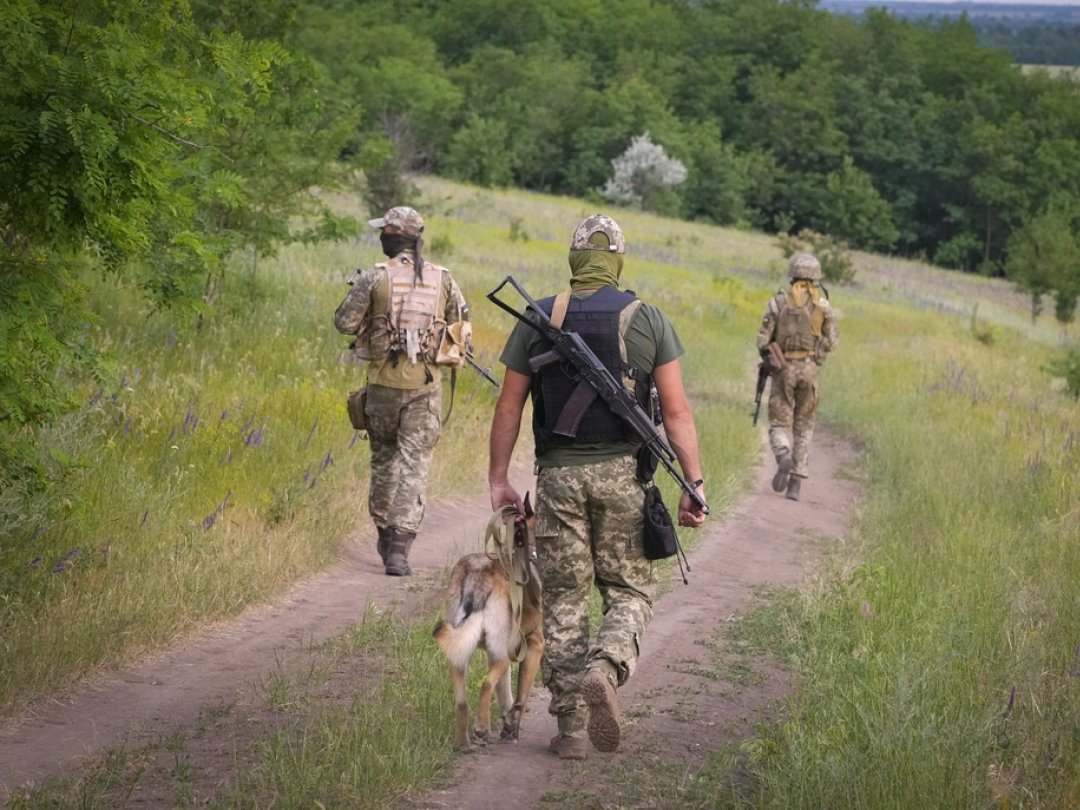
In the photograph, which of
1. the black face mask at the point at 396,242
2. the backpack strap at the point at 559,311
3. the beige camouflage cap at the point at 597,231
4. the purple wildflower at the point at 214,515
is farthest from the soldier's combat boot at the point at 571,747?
the black face mask at the point at 396,242

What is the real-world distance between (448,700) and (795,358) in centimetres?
751

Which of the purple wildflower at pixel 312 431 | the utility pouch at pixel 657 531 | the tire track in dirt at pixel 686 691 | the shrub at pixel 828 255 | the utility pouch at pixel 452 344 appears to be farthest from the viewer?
the shrub at pixel 828 255

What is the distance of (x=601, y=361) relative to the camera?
5.71 meters

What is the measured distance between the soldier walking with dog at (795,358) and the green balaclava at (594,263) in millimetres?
7090

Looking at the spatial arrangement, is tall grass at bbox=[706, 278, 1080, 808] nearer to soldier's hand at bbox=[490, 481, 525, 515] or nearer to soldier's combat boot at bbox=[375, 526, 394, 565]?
soldier's hand at bbox=[490, 481, 525, 515]

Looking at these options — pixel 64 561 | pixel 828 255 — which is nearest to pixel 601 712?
pixel 64 561

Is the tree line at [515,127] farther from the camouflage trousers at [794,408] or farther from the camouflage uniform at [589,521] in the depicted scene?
the camouflage trousers at [794,408]

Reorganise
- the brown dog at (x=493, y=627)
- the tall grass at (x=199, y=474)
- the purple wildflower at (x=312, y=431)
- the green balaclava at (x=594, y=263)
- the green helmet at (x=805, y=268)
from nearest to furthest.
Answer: the brown dog at (x=493, y=627) → the green balaclava at (x=594, y=263) → the tall grass at (x=199, y=474) → the purple wildflower at (x=312, y=431) → the green helmet at (x=805, y=268)

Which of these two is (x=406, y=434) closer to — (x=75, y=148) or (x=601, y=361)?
(x=601, y=361)

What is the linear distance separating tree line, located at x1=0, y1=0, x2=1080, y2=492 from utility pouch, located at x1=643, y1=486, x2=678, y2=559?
238 cm

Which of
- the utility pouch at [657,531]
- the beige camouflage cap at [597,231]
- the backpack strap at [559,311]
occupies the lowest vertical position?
the utility pouch at [657,531]

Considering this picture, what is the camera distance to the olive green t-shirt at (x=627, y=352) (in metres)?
5.75

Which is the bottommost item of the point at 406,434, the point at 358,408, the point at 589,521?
the point at 406,434

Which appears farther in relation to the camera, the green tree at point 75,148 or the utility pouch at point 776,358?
the utility pouch at point 776,358
